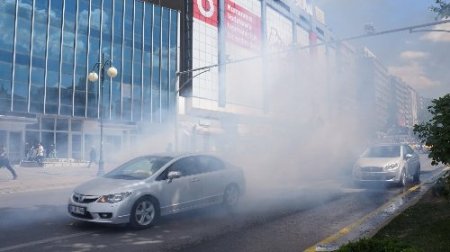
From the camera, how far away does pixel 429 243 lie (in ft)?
17.7

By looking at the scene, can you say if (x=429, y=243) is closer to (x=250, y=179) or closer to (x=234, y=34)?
(x=250, y=179)

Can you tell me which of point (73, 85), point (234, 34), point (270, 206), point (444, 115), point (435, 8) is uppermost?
point (234, 34)

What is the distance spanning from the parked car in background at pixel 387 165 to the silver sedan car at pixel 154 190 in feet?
17.6

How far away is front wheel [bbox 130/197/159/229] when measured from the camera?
6973 millimetres

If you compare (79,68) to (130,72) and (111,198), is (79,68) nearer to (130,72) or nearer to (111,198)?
(130,72)

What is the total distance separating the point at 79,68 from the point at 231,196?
2485 cm

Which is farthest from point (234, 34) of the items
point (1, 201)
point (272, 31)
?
point (1, 201)

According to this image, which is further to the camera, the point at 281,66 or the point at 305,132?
the point at 281,66

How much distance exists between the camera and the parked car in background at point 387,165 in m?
12.6

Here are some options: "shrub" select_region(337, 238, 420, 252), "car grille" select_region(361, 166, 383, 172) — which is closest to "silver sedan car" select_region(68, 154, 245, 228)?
"shrub" select_region(337, 238, 420, 252)

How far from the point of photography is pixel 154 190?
7301mm

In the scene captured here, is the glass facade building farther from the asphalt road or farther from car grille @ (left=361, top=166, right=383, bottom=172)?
car grille @ (left=361, top=166, right=383, bottom=172)

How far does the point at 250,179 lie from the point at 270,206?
5924 millimetres

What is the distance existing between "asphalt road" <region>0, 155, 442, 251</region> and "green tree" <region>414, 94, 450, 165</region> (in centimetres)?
214
